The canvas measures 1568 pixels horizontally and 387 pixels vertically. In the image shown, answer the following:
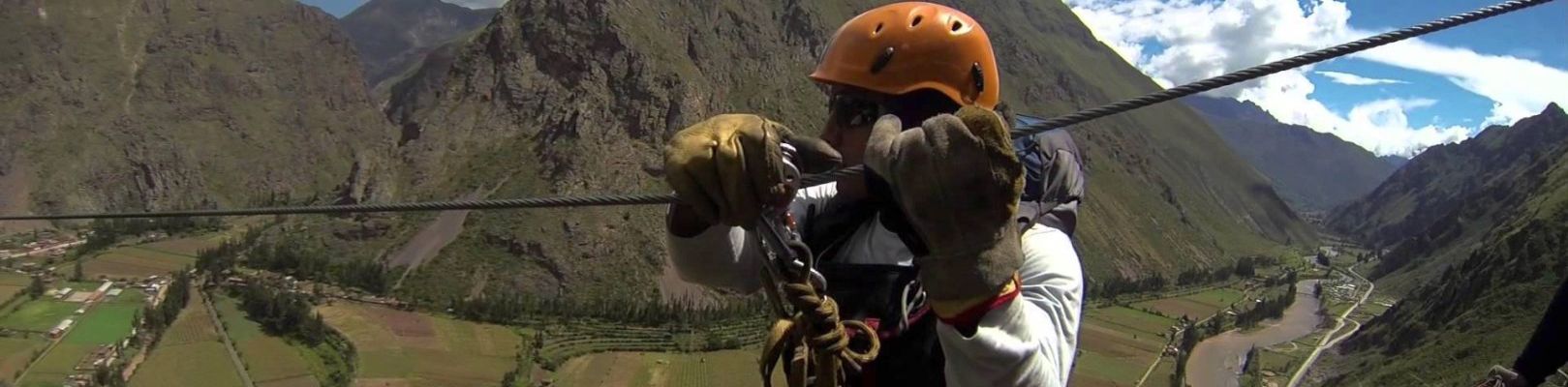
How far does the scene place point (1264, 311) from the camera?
11069 centimetres

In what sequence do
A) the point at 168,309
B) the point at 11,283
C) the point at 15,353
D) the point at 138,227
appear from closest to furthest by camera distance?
the point at 15,353
the point at 168,309
the point at 11,283
the point at 138,227

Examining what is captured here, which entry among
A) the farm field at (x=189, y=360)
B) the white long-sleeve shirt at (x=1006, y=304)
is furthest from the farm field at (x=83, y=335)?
the white long-sleeve shirt at (x=1006, y=304)

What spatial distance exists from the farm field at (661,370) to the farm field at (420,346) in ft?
16.9

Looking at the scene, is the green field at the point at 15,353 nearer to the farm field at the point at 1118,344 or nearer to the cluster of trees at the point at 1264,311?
the farm field at the point at 1118,344

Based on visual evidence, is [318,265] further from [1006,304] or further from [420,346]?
[1006,304]

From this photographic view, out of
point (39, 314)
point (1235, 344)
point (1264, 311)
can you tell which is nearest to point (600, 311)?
point (39, 314)

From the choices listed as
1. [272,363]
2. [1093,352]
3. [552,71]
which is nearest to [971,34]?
[272,363]

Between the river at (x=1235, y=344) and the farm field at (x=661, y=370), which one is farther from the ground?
the farm field at (x=661, y=370)

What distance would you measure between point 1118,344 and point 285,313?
71.4m

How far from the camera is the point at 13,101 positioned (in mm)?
147625

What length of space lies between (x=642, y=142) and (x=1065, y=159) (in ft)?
374

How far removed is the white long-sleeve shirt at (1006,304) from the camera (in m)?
2.20

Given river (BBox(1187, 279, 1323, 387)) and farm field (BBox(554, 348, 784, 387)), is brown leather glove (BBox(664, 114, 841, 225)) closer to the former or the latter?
farm field (BBox(554, 348, 784, 387))

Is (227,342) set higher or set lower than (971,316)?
lower
